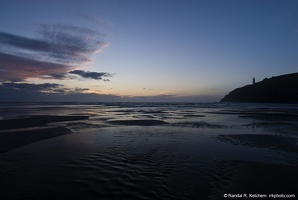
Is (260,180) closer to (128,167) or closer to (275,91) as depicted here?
(128,167)

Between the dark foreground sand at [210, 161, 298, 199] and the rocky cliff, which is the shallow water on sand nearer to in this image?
the dark foreground sand at [210, 161, 298, 199]

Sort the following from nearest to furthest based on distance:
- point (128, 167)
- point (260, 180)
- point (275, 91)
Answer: point (260, 180), point (128, 167), point (275, 91)

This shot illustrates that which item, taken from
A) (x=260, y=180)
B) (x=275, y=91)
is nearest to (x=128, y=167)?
(x=260, y=180)

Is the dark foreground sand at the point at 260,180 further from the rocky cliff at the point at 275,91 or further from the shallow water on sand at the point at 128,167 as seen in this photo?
the rocky cliff at the point at 275,91

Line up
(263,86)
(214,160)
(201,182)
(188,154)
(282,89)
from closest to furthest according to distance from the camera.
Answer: (201,182), (214,160), (188,154), (282,89), (263,86)

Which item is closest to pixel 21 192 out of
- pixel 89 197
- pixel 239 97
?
pixel 89 197

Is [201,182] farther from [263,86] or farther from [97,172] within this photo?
[263,86]

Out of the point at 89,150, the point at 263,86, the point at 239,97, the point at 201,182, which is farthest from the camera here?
the point at 239,97

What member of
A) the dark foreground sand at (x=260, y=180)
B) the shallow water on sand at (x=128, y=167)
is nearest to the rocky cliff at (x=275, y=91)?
the shallow water on sand at (x=128, y=167)

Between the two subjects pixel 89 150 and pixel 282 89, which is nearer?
pixel 89 150

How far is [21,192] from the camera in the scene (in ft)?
19.4

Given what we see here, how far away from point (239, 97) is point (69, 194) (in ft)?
647

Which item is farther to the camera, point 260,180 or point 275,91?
point 275,91

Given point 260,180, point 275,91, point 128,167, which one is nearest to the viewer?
point 260,180
